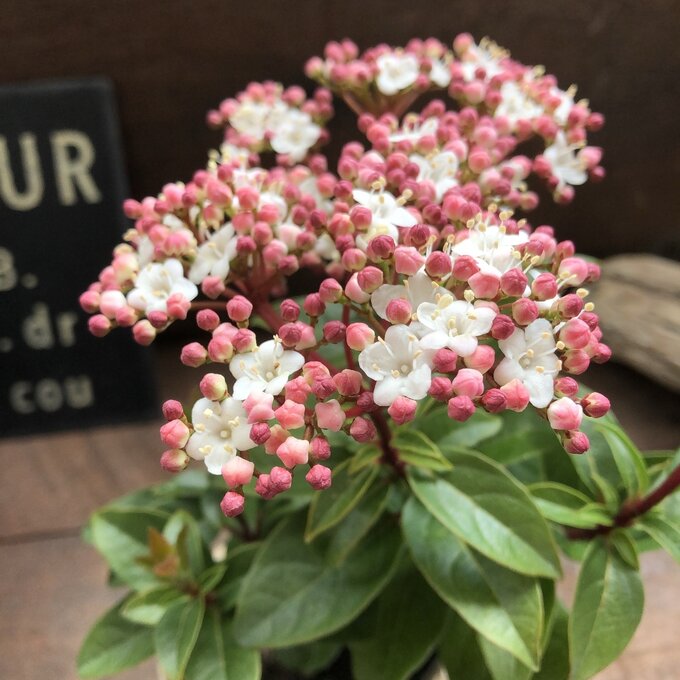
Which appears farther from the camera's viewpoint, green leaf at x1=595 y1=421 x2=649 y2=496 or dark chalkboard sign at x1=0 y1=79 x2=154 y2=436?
dark chalkboard sign at x1=0 y1=79 x2=154 y2=436

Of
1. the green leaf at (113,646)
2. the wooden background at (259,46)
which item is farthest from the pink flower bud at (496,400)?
the wooden background at (259,46)

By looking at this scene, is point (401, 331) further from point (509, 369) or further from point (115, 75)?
point (115, 75)

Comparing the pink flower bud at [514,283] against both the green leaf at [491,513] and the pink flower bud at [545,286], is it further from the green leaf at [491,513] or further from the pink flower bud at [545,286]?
the green leaf at [491,513]

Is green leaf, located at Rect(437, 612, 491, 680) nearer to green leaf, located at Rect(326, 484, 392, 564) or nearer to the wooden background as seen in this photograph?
green leaf, located at Rect(326, 484, 392, 564)

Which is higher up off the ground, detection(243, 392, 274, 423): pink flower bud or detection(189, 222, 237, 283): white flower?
detection(189, 222, 237, 283): white flower

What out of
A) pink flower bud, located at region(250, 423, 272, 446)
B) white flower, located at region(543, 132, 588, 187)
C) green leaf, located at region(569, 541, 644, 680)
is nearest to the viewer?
pink flower bud, located at region(250, 423, 272, 446)

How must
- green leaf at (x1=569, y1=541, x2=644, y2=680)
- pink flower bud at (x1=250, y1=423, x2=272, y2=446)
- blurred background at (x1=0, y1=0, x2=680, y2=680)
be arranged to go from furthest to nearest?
blurred background at (x1=0, y1=0, x2=680, y2=680), green leaf at (x1=569, y1=541, x2=644, y2=680), pink flower bud at (x1=250, y1=423, x2=272, y2=446)

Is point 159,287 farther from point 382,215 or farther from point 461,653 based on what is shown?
point 461,653

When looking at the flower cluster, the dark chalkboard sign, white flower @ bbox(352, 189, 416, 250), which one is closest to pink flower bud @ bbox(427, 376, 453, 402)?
the flower cluster
